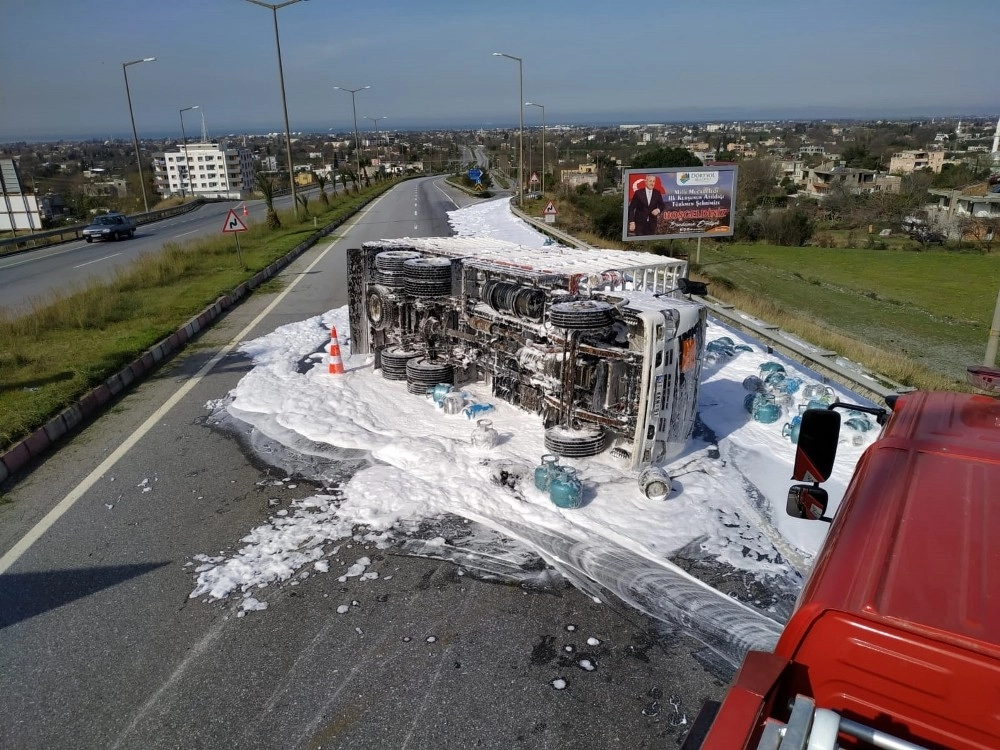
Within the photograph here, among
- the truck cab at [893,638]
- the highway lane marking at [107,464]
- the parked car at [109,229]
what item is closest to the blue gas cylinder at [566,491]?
the truck cab at [893,638]

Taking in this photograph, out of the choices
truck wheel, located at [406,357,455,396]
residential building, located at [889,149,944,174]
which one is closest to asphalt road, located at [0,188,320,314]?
truck wheel, located at [406,357,455,396]

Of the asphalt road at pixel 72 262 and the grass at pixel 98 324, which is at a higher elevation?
the grass at pixel 98 324

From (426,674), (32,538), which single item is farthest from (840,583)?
(32,538)

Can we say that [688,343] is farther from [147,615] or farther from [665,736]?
[147,615]

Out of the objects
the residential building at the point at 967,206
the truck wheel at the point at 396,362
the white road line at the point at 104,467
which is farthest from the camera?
the residential building at the point at 967,206

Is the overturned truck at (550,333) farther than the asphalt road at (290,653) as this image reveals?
Yes

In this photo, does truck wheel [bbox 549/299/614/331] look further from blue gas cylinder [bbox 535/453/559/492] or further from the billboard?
the billboard

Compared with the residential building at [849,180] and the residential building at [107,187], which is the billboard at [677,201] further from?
the residential building at [107,187]
